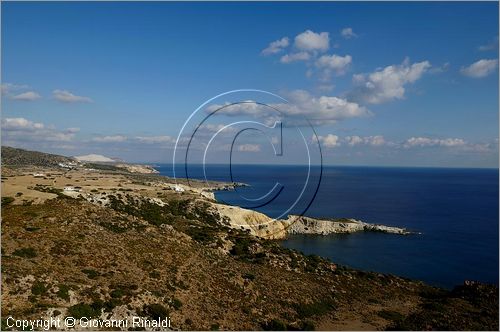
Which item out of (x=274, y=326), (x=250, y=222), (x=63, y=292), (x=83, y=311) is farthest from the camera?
(x=250, y=222)

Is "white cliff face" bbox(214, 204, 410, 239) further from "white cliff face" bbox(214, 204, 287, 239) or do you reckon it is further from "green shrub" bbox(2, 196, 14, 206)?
"green shrub" bbox(2, 196, 14, 206)

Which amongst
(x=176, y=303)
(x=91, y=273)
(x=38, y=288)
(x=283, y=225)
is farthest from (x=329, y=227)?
(x=38, y=288)

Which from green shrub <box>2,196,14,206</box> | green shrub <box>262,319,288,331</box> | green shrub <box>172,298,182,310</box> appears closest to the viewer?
green shrub <box>262,319,288,331</box>

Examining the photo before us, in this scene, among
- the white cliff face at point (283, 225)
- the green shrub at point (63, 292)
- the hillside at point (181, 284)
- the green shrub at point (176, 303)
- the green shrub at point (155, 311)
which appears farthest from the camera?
the white cliff face at point (283, 225)

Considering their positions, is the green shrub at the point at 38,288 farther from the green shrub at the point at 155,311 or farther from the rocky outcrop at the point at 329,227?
the rocky outcrop at the point at 329,227

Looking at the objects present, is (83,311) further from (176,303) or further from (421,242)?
(421,242)

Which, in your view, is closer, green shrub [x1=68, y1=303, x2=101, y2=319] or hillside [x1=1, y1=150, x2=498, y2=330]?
green shrub [x1=68, y1=303, x2=101, y2=319]

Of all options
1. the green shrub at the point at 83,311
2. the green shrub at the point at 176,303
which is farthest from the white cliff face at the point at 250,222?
the green shrub at the point at 83,311

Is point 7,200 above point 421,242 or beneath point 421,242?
above

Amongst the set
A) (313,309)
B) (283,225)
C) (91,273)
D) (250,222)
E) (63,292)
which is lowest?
(283,225)

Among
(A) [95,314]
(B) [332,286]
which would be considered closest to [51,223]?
(A) [95,314]

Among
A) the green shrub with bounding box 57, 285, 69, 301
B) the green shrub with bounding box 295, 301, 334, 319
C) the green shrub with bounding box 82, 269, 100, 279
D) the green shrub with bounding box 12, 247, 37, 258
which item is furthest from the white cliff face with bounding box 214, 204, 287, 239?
the green shrub with bounding box 57, 285, 69, 301

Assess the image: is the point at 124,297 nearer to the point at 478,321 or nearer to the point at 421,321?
the point at 421,321
